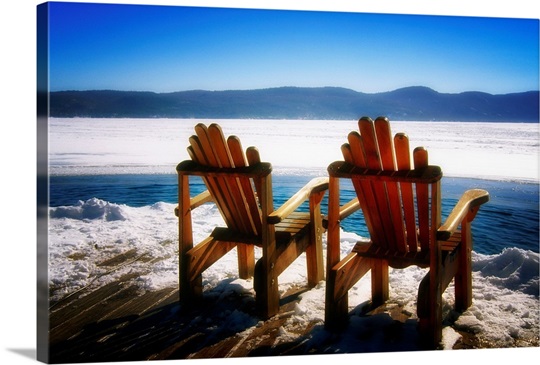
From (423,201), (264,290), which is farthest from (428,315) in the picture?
(264,290)

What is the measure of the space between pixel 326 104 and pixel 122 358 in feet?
6.93

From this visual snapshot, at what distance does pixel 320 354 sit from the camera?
3.30 metres

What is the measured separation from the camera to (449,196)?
14.8ft

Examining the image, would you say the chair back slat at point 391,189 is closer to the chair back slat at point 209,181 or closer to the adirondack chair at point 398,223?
the adirondack chair at point 398,223

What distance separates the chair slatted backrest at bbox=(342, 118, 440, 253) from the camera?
299 centimetres

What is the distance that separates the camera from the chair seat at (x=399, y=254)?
10.8 ft

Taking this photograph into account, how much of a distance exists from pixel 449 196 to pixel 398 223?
1438 mm

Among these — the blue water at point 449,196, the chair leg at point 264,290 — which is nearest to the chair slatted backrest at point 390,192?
the chair leg at point 264,290

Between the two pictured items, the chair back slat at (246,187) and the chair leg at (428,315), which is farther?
the chair back slat at (246,187)

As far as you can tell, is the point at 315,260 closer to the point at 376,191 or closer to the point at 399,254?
the point at 399,254

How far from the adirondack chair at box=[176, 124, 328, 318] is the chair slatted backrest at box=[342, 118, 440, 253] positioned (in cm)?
47

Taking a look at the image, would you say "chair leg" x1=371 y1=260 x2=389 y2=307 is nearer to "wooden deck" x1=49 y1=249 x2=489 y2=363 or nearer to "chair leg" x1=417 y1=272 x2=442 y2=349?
"wooden deck" x1=49 y1=249 x2=489 y2=363

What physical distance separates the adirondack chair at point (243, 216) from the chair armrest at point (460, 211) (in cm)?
88

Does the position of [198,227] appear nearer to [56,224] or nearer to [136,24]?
[56,224]
